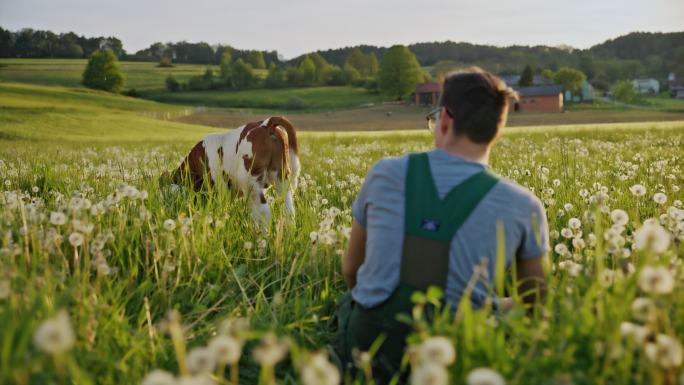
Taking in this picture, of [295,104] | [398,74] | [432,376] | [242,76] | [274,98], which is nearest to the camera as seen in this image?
[432,376]

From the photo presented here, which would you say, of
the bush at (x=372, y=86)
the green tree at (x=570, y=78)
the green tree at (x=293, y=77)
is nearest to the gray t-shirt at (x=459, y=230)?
the bush at (x=372, y=86)

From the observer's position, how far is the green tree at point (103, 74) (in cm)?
8556

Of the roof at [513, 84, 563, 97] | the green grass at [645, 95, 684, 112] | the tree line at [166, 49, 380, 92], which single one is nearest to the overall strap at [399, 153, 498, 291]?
the green grass at [645, 95, 684, 112]

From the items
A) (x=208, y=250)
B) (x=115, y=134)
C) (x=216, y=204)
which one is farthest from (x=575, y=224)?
(x=115, y=134)

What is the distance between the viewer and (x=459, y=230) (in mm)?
2977

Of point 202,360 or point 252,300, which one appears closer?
point 202,360

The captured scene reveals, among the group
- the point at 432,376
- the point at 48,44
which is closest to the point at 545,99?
the point at 48,44

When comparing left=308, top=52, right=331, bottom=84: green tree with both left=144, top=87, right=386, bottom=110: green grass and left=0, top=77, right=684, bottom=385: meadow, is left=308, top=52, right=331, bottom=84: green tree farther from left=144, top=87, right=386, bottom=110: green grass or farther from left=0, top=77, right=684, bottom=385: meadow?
left=0, top=77, right=684, bottom=385: meadow

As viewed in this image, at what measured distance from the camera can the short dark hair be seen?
124 inches

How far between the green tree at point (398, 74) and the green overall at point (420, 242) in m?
104

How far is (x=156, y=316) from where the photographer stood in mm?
3877

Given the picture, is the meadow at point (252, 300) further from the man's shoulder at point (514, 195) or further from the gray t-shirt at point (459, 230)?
the man's shoulder at point (514, 195)

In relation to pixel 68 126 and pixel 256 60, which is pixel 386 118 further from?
pixel 256 60

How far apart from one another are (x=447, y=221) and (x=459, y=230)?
0.08 meters
